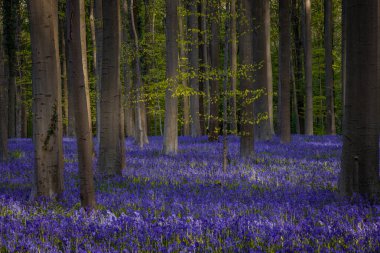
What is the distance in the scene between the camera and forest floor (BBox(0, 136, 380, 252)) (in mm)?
4781

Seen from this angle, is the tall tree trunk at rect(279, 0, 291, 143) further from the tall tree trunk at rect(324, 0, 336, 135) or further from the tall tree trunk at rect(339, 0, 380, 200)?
the tall tree trunk at rect(339, 0, 380, 200)

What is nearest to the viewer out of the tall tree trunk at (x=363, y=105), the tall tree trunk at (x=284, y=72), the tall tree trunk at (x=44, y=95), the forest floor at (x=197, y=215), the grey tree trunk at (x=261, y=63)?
the forest floor at (x=197, y=215)

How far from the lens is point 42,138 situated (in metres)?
7.46

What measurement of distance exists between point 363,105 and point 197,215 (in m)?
3.25

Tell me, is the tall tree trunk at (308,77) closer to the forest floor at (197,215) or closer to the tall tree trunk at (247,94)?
the tall tree trunk at (247,94)

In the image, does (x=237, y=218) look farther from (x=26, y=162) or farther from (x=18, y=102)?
(x=18, y=102)

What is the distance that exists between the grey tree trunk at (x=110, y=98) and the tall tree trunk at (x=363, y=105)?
5.58m

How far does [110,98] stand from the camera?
10.7m

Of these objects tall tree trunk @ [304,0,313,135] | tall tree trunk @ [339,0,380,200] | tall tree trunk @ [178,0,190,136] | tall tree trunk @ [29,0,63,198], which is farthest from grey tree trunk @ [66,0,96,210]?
tall tree trunk @ [304,0,313,135]

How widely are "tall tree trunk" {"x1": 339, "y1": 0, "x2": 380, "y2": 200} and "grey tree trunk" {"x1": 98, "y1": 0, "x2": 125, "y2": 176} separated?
558cm

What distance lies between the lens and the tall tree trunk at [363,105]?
280 inches

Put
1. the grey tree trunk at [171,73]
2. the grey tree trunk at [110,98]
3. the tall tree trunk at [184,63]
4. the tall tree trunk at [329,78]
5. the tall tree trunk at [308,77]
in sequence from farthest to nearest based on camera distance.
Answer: the tall tree trunk at [329,78] < the tall tree trunk at [308,77] < the tall tree trunk at [184,63] < the grey tree trunk at [171,73] < the grey tree trunk at [110,98]

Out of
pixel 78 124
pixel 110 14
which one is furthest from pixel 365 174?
pixel 110 14

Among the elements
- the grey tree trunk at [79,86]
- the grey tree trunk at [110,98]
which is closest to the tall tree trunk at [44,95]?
the grey tree trunk at [79,86]
